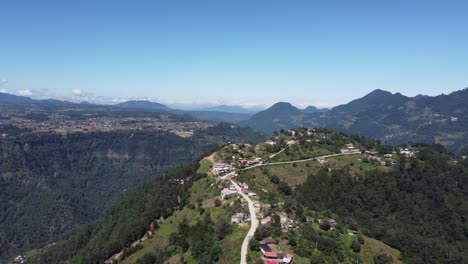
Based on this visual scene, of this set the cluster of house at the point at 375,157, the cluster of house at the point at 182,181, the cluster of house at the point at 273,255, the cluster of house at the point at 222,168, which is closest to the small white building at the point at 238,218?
the cluster of house at the point at 273,255

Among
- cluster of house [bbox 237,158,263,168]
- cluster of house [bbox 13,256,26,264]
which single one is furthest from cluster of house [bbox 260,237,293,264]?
cluster of house [bbox 13,256,26,264]

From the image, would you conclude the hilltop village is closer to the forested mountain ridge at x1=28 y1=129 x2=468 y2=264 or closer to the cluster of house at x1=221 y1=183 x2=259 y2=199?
the cluster of house at x1=221 y1=183 x2=259 y2=199

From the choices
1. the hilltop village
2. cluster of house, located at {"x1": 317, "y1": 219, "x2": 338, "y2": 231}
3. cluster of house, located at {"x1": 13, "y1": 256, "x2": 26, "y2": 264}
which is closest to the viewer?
the hilltop village

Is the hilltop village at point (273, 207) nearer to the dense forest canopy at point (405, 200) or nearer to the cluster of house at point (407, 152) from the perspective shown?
the cluster of house at point (407, 152)

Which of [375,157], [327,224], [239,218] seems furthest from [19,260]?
[375,157]

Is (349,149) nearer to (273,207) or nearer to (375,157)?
(375,157)

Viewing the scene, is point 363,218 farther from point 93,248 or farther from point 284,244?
point 93,248
